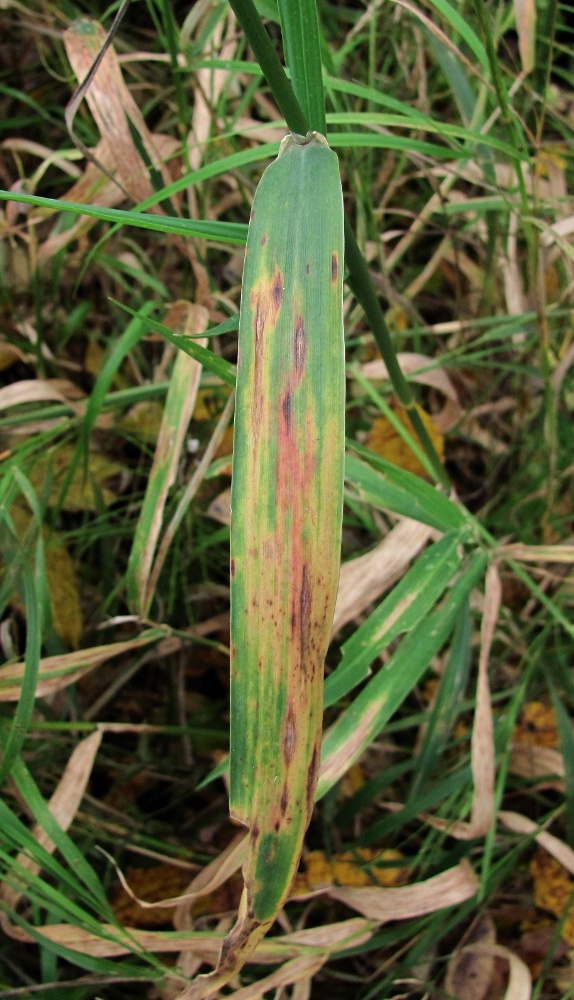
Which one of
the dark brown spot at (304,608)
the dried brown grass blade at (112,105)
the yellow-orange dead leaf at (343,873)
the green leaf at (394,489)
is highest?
the dried brown grass blade at (112,105)

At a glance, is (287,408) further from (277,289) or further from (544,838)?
(544,838)

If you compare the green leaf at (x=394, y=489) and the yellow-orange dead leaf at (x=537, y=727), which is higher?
the green leaf at (x=394, y=489)

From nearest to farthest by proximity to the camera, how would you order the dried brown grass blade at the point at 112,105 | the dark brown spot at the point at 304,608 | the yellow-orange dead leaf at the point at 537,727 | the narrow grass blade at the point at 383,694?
the dark brown spot at the point at 304,608 → the narrow grass blade at the point at 383,694 → the dried brown grass blade at the point at 112,105 → the yellow-orange dead leaf at the point at 537,727

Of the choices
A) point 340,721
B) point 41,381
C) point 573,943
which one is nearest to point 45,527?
point 41,381

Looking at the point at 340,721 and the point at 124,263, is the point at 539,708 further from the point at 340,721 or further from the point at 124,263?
the point at 124,263

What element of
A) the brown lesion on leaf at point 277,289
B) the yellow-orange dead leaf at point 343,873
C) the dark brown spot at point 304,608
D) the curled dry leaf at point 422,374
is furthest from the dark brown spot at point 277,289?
the yellow-orange dead leaf at point 343,873

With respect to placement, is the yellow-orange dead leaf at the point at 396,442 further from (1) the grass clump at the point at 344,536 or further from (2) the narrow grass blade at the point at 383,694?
(2) the narrow grass blade at the point at 383,694

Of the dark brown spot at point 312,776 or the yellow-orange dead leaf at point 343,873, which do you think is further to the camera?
the yellow-orange dead leaf at point 343,873
